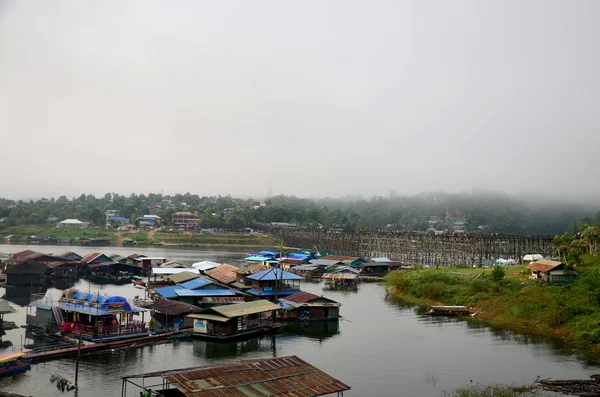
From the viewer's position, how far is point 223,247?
11094 centimetres

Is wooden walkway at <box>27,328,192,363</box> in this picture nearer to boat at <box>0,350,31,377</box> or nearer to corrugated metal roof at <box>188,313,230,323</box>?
boat at <box>0,350,31,377</box>

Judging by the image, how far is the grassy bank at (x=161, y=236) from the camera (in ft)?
369

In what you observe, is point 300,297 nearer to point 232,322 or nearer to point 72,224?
point 232,322

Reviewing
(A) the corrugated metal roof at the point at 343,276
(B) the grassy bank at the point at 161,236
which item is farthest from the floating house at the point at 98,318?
(B) the grassy bank at the point at 161,236

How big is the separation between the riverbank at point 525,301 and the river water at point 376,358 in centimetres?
216

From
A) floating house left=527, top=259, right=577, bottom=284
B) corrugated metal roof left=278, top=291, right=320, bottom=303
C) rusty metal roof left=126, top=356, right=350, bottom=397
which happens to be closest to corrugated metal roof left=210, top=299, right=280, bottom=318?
corrugated metal roof left=278, top=291, right=320, bottom=303

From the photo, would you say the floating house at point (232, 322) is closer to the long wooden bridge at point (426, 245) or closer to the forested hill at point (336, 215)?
the long wooden bridge at point (426, 245)

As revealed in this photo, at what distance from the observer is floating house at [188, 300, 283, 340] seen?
2855cm

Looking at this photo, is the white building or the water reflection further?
the white building

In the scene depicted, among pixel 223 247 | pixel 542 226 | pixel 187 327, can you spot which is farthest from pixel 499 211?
pixel 187 327

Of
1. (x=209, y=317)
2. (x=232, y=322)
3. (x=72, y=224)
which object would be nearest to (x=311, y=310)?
(x=232, y=322)

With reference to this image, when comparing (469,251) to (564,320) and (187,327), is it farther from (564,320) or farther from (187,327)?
(187,327)

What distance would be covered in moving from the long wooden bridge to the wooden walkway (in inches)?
1582

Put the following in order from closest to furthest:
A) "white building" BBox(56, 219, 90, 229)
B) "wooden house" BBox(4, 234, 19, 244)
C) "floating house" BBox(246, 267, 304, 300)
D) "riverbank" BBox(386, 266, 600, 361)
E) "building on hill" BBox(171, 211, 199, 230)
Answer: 1. "riverbank" BBox(386, 266, 600, 361)
2. "floating house" BBox(246, 267, 304, 300)
3. "wooden house" BBox(4, 234, 19, 244)
4. "white building" BBox(56, 219, 90, 229)
5. "building on hill" BBox(171, 211, 199, 230)
